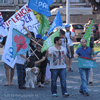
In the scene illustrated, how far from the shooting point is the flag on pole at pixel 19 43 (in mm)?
9062

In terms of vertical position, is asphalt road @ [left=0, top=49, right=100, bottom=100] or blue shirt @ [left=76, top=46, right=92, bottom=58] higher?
blue shirt @ [left=76, top=46, right=92, bottom=58]

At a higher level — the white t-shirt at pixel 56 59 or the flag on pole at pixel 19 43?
the flag on pole at pixel 19 43

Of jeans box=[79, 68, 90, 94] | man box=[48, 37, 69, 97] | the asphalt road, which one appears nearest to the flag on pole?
the asphalt road

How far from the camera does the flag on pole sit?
9.06 meters

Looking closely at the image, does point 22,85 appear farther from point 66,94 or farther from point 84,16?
point 84,16

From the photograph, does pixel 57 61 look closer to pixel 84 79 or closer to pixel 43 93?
pixel 84 79

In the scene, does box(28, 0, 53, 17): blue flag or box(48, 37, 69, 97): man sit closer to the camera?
box(48, 37, 69, 97): man

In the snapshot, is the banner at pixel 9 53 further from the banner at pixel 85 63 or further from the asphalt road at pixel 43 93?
the banner at pixel 85 63

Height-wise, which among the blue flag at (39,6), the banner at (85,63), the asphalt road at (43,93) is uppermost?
the blue flag at (39,6)

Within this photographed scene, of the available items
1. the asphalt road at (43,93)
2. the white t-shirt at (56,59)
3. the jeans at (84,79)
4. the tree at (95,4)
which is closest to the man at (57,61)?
the white t-shirt at (56,59)

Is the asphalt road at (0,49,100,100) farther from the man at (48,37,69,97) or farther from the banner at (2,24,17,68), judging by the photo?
the banner at (2,24,17,68)

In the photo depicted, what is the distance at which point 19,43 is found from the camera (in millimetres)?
9180

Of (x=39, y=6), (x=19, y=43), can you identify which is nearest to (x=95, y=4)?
(x=39, y=6)

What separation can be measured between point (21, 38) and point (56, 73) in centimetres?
173
